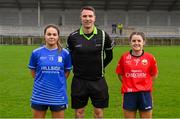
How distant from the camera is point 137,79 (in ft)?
19.7

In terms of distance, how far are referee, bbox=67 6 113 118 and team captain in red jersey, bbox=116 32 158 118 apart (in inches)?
14.9

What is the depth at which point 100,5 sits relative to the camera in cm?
5694

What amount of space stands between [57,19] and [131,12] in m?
10.6

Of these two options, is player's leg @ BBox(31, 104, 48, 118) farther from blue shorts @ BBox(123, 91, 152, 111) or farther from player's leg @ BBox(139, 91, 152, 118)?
player's leg @ BBox(139, 91, 152, 118)

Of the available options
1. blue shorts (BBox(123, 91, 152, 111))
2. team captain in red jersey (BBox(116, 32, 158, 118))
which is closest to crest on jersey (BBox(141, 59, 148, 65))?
team captain in red jersey (BBox(116, 32, 158, 118))

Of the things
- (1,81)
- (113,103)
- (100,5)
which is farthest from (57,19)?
(113,103)

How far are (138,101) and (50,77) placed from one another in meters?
1.35

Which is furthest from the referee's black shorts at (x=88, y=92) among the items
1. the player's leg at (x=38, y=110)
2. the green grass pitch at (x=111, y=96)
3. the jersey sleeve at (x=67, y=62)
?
the green grass pitch at (x=111, y=96)

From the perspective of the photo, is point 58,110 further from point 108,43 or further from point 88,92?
point 108,43

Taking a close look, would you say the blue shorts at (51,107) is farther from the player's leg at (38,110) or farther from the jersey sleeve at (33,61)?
the jersey sleeve at (33,61)

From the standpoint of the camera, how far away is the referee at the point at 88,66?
6.12 metres

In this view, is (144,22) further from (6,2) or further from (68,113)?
(68,113)

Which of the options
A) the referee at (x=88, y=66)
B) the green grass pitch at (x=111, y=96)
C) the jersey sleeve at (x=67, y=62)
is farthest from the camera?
the green grass pitch at (x=111, y=96)

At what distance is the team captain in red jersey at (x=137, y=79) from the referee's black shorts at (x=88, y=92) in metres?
0.35
